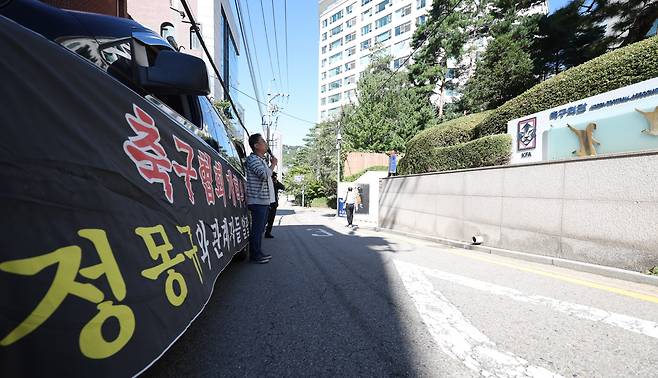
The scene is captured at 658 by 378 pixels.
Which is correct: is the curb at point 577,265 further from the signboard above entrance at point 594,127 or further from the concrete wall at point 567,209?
the signboard above entrance at point 594,127

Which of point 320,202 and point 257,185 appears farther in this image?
point 320,202

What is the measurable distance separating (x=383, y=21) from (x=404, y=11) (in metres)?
4.13

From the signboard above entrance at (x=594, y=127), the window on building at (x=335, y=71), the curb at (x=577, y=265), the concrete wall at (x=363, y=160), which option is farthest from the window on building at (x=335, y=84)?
the curb at (x=577, y=265)

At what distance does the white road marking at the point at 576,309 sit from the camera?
241 cm

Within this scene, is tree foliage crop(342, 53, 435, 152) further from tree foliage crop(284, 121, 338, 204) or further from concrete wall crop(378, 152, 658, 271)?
concrete wall crop(378, 152, 658, 271)

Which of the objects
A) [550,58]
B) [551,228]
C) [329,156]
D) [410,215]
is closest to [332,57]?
[329,156]

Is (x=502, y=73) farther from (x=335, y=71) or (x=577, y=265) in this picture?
(x=335, y=71)

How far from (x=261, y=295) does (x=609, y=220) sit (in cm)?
490

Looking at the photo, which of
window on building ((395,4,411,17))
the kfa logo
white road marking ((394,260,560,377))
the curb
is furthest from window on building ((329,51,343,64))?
white road marking ((394,260,560,377))

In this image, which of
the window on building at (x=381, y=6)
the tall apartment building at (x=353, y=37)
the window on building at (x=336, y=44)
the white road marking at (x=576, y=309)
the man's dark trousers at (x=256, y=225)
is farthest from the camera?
the window on building at (x=336, y=44)

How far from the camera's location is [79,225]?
1086 mm

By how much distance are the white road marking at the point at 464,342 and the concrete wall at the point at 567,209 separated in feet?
10.3

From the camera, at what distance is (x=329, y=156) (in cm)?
3284

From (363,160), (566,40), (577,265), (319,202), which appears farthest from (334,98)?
(577,265)
